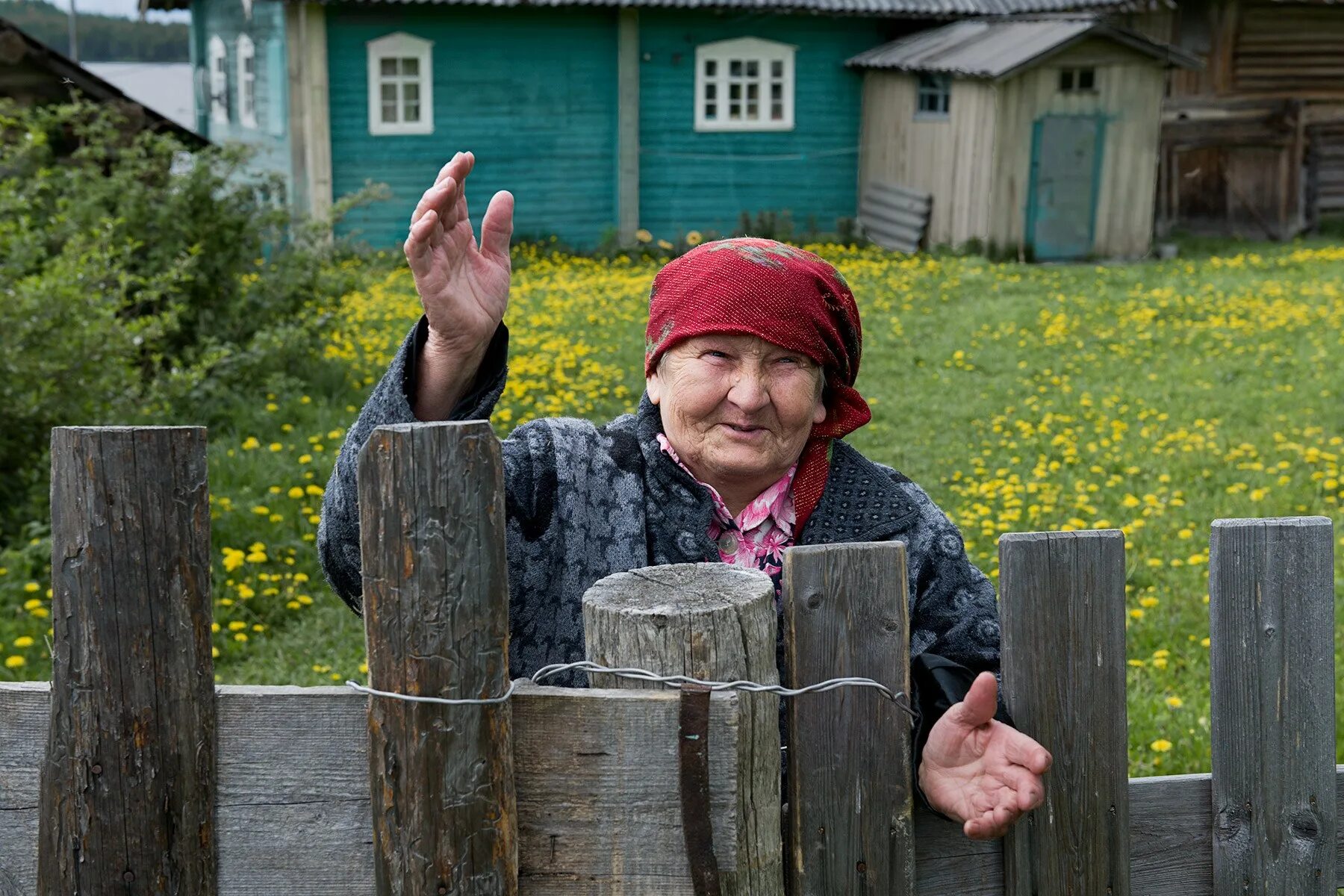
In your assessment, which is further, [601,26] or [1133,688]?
[601,26]

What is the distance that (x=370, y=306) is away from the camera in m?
12.2

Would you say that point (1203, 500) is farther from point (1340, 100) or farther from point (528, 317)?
point (1340, 100)

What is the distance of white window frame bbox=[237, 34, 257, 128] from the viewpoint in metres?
18.1

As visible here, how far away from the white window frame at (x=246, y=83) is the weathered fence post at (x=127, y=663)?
17473 mm

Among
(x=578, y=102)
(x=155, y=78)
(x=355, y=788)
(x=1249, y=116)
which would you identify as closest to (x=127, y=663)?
(x=355, y=788)

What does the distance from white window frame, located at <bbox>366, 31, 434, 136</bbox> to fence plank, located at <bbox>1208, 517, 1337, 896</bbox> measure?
51.2ft

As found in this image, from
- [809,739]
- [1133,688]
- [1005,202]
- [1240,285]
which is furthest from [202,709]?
[1005,202]

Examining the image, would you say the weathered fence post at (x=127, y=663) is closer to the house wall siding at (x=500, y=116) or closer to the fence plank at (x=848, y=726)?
the fence plank at (x=848, y=726)

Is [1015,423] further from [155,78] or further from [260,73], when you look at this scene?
[155,78]

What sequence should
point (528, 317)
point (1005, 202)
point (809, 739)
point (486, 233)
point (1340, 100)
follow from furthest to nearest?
point (1340, 100), point (1005, 202), point (528, 317), point (486, 233), point (809, 739)

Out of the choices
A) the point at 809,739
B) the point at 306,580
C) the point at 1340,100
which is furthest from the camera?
the point at 1340,100

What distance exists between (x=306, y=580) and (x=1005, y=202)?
1265cm

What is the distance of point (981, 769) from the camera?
1.93 metres

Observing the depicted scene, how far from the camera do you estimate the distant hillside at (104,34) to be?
35.0 metres
